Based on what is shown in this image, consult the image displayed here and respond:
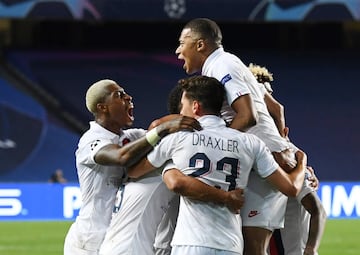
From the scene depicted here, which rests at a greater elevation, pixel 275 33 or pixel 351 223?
pixel 275 33

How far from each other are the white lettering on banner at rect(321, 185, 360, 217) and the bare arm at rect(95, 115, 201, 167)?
1118cm

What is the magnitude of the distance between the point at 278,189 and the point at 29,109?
1708 cm

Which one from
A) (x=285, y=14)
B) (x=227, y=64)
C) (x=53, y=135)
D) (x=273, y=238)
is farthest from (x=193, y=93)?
(x=53, y=135)

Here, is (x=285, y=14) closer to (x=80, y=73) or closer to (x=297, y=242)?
(x=80, y=73)

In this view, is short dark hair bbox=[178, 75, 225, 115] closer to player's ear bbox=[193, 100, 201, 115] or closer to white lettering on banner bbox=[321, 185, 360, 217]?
player's ear bbox=[193, 100, 201, 115]

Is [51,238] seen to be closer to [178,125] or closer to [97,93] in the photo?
[97,93]

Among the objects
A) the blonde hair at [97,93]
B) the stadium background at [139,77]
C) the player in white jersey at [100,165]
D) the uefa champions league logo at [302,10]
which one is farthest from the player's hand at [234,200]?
the stadium background at [139,77]

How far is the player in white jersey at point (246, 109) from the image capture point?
5.20m

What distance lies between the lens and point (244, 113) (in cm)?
516

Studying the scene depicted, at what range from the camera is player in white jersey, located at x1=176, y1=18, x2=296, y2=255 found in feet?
17.1

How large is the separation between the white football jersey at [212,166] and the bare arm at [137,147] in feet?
0.13

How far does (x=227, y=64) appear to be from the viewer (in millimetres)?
5273

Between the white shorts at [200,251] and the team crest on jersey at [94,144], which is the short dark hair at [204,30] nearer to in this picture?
the team crest on jersey at [94,144]

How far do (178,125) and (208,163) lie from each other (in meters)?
0.26
